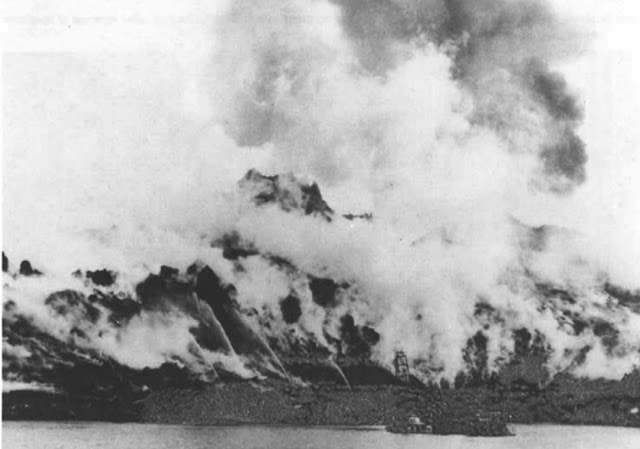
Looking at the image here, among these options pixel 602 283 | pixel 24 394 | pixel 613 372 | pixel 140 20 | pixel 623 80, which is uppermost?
pixel 623 80

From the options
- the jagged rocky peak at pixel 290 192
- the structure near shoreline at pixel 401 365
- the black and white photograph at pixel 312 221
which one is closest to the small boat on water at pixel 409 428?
the black and white photograph at pixel 312 221

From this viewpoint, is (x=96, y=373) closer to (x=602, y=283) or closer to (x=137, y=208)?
(x=137, y=208)

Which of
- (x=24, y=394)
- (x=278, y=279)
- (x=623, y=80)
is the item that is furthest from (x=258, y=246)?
(x=623, y=80)

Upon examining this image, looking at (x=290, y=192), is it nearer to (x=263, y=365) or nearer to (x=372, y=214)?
(x=372, y=214)

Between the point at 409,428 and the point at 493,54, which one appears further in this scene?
the point at 493,54

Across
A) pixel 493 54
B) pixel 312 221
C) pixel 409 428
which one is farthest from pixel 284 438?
pixel 493 54

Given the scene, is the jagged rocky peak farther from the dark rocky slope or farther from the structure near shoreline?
the structure near shoreline
